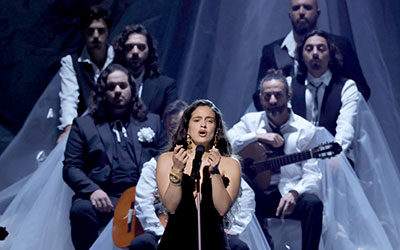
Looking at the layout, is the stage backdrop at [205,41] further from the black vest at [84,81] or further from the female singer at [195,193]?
the female singer at [195,193]

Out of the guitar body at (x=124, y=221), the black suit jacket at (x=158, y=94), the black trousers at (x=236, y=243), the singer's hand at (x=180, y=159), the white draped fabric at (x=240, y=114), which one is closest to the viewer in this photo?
the singer's hand at (x=180, y=159)

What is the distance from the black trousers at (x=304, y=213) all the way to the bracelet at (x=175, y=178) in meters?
1.43

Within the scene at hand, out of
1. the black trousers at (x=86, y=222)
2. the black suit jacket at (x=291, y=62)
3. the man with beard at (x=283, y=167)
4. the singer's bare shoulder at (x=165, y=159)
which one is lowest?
the black trousers at (x=86, y=222)

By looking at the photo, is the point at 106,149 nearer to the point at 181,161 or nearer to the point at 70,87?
the point at 70,87

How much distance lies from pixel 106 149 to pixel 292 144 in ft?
3.33

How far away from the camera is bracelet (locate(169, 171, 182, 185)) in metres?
2.15

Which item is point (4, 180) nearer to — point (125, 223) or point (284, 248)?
point (125, 223)

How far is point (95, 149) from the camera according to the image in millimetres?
3584

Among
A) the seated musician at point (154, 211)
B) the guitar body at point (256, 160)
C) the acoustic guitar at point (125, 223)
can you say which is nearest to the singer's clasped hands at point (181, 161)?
the seated musician at point (154, 211)

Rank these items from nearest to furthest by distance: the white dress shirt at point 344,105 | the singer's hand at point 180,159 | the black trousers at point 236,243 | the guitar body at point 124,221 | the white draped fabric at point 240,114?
1. the singer's hand at point 180,159
2. the black trousers at point 236,243
3. the guitar body at point 124,221
4. the white draped fabric at point 240,114
5. the white dress shirt at point 344,105

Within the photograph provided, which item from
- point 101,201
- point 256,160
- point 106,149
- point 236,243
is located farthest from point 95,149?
point 236,243

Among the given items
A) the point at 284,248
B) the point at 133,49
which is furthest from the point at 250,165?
the point at 133,49

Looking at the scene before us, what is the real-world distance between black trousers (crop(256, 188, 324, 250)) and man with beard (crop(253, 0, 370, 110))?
2.16ft

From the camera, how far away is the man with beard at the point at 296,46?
13.1ft
